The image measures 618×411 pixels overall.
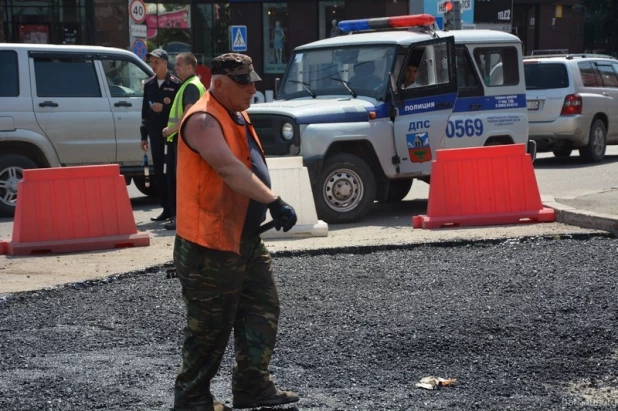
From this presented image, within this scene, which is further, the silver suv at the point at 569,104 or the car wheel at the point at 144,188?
the silver suv at the point at 569,104

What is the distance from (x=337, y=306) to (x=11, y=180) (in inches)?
268

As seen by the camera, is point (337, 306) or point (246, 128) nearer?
point (246, 128)

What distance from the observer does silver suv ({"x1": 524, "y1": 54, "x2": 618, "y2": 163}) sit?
1861 cm

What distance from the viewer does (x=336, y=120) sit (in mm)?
11664

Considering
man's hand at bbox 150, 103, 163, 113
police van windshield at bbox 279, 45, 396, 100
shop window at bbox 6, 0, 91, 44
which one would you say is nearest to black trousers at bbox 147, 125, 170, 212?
man's hand at bbox 150, 103, 163, 113

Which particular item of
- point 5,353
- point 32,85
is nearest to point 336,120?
point 32,85

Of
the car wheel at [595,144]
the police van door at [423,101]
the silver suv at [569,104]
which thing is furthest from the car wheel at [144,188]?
the car wheel at [595,144]

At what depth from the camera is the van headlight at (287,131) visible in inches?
456

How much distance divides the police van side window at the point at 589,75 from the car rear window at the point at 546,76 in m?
0.45

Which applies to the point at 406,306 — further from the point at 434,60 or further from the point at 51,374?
the point at 434,60

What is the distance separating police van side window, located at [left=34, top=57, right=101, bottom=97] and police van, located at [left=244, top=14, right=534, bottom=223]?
97.9 inches

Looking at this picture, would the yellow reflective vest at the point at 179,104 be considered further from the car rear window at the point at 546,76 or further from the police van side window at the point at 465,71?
the car rear window at the point at 546,76

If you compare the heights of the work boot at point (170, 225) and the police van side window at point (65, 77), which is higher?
the police van side window at point (65, 77)

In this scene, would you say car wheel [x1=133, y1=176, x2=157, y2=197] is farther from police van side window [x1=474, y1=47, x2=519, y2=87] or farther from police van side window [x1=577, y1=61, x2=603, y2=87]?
police van side window [x1=577, y1=61, x2=603, y2=87]
